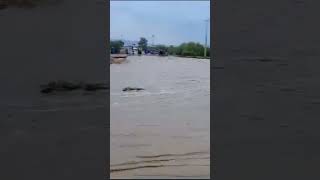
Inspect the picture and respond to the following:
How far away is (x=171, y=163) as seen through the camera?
6.46 m

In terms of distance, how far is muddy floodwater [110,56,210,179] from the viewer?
19.8 ft
